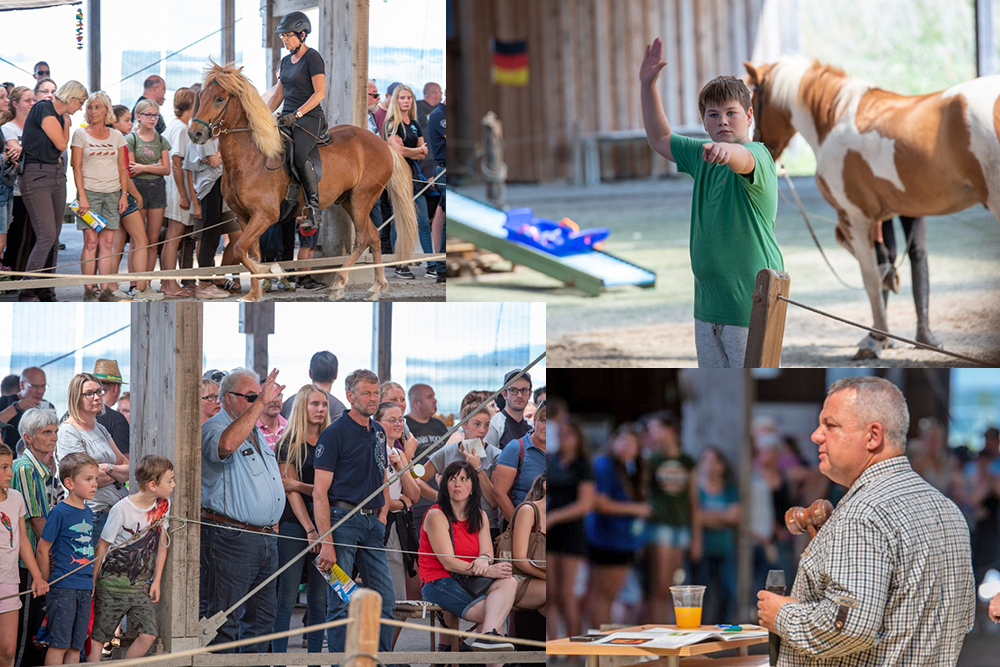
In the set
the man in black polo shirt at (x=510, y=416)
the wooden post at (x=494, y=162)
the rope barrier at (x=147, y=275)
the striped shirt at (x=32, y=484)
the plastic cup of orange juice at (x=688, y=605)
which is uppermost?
the wooden post at (x=494, y=162)

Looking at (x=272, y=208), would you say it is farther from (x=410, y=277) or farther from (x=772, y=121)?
(x=772, y=121)

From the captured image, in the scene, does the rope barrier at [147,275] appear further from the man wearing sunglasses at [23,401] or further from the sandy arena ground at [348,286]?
the man wearing sunglasses at [23,401]

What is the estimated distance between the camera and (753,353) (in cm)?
429

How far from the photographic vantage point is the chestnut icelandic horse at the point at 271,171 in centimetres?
537

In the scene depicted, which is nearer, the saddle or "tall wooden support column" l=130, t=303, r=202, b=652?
"tall wooden support column" l=130, t=303, r=202, b=652

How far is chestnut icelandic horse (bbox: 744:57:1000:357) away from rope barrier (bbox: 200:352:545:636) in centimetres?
287

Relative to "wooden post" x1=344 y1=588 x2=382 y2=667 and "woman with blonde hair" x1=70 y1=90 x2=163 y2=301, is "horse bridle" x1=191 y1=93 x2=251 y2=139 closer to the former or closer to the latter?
"woman with blonde hair" x1=70 y1=90 x2=163 y2=301

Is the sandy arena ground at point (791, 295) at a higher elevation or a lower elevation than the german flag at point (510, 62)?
lower

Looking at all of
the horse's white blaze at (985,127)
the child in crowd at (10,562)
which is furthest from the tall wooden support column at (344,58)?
the horse's white blaze at (985,127)

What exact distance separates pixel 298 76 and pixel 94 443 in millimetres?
2044

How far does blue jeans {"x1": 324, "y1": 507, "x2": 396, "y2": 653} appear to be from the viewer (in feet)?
15.4

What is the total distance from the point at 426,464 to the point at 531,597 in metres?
0.72

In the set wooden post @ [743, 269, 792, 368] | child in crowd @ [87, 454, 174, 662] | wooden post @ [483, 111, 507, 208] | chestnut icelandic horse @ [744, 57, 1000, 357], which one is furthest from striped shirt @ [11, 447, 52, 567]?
wooden post @ [483, 111, 507, 208]

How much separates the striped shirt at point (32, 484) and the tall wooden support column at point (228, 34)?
83.4 inches
